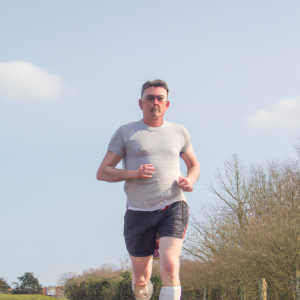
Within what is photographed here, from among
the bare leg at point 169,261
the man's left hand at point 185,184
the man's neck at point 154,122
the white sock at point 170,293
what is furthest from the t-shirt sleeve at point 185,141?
the white sock at point 170,293

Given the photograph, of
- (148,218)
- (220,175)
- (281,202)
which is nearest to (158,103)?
(148,218)

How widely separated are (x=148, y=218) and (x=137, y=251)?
40cm

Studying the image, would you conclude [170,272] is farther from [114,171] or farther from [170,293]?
[114,171]

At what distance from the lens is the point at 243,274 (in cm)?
2081

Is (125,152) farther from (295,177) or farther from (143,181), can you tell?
(295,177)

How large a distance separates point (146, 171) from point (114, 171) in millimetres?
380

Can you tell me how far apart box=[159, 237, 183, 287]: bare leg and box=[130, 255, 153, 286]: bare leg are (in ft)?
1.63

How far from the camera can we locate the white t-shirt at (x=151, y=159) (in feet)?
→ 12.1

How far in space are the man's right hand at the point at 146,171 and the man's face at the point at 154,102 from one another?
1.87 feet

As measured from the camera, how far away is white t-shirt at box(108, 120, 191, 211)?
12.1ft

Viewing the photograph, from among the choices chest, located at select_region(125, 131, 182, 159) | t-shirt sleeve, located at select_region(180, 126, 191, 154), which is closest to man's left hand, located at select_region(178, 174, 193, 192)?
chest, located at select_region(125, 131, 182, 159)

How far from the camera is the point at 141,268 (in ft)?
12.8

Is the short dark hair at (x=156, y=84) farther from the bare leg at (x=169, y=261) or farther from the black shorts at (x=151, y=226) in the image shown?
the bare leg at (x=169, y=261)

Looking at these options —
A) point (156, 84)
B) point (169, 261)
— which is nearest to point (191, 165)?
point (156, 84)
